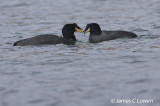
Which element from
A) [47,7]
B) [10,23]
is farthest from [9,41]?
[47,7]

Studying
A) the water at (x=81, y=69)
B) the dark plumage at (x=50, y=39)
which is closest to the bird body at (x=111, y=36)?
the water at (x=81, y=69)

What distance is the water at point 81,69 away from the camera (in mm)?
6820

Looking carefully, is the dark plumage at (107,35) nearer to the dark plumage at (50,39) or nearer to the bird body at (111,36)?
the bird body at (111,36)

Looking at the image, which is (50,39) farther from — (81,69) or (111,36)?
(81,69)

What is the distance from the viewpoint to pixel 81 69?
8.71 m

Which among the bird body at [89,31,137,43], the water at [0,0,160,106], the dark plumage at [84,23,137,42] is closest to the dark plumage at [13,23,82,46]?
the water at [0,0,160,106]

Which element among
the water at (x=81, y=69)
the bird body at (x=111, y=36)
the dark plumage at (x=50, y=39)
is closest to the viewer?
the water at (x=81, y=69)

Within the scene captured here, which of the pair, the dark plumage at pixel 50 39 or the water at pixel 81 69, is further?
the dark plumage at pixel 50 39

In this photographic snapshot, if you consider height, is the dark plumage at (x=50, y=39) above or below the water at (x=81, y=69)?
above

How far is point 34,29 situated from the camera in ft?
55.7

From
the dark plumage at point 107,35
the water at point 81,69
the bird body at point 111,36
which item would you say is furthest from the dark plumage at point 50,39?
the bird body at point 111,36

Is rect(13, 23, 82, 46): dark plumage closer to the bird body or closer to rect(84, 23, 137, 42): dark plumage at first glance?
rect(84, 23, 137, 42): dark plumage

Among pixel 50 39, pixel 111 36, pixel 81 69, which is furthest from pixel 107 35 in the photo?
pixel 81 69

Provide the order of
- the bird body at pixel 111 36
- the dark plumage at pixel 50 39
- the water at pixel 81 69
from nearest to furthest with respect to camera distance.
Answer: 1. the water at pixel 81 69
2. the dark plumage at pixel 50 39
3. the bird body at pixel 111 36
